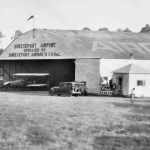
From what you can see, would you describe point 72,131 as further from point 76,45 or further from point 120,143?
point 76,45

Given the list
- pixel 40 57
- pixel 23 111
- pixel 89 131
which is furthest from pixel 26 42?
pixel 89 131

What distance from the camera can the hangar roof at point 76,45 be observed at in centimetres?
3656

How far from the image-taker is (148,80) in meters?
31.3

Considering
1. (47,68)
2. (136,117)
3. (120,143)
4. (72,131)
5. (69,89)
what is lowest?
(120,143)

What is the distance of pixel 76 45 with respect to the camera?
38.6 metres

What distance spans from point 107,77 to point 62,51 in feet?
25.0

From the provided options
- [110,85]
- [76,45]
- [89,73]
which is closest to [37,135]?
[110,85]

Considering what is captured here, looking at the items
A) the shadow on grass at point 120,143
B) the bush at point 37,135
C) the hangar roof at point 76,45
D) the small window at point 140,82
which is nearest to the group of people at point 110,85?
the small window at point 140,82

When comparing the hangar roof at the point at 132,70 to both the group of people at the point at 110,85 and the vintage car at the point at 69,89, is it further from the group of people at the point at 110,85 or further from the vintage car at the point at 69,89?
the vintage car at the point at 69,89

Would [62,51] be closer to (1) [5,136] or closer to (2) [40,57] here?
(2) [40,57]

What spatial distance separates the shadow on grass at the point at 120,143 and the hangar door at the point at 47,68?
91.2 feet

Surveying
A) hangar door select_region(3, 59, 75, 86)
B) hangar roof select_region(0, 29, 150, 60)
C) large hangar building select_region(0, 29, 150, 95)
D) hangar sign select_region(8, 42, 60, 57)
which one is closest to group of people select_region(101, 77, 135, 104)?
large hangar building select_region(0, 29, 150, 95)

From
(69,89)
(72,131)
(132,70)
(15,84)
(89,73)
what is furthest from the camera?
(15,84)

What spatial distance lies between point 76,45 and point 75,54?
2.10 m
